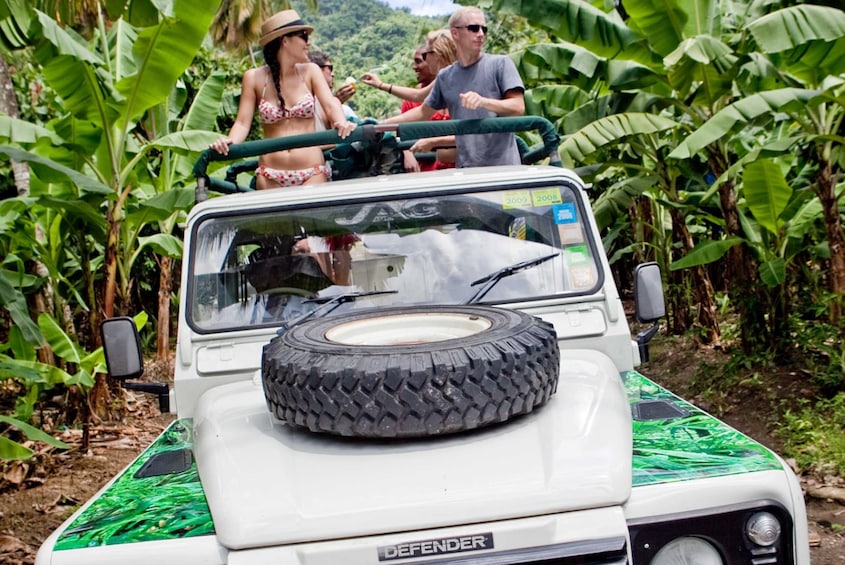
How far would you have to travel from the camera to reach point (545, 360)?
2.30 metres

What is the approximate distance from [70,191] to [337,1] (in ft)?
205

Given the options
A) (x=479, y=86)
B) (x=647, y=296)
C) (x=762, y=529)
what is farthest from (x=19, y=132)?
(x=762, y=529)

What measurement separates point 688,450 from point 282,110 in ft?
10.5

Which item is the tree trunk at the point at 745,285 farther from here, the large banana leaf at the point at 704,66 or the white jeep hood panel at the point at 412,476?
the white jeep hood panel at the point at 412,476

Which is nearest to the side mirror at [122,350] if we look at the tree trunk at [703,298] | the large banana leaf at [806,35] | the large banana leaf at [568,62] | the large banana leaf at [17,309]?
the large banana leaf at [17,309]

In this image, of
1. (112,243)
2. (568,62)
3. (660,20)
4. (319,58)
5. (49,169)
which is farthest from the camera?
(319,58)

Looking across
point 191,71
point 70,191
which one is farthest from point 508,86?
point 191,71

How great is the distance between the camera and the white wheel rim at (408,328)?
261 centimetres

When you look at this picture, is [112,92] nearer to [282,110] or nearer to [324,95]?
[282,110]

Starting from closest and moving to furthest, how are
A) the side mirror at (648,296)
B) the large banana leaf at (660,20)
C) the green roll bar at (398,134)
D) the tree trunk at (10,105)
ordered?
the side mirror at (648,296)
the green roll bar at (398,134)
the large banana leaf at (660,20)
the tree trunk at (10,105)

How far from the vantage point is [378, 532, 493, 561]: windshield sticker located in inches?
75.2

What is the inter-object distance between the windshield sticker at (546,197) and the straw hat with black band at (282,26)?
201cm

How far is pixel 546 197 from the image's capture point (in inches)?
127

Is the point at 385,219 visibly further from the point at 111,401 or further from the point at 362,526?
the point at 111,401
